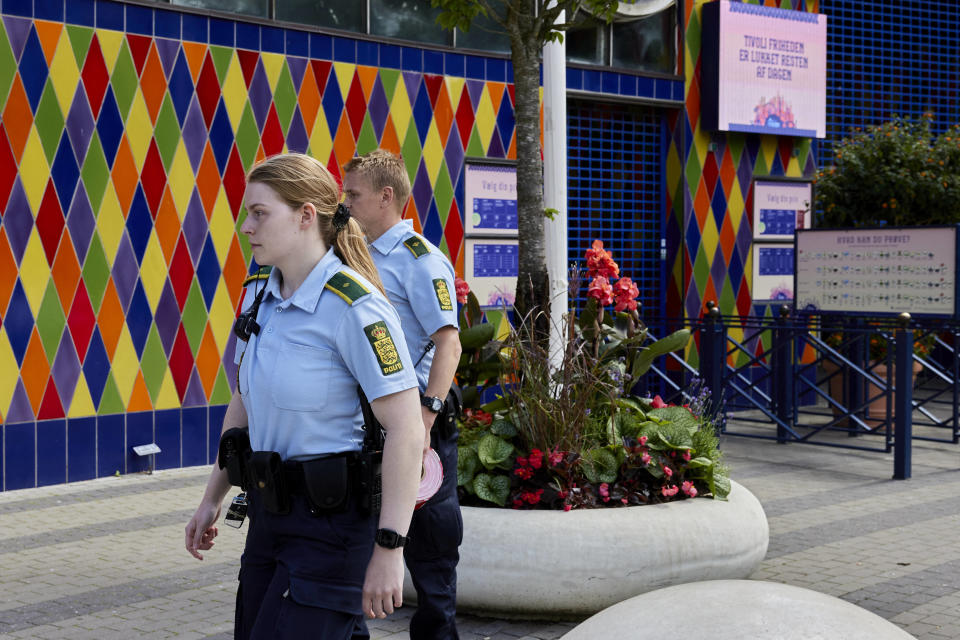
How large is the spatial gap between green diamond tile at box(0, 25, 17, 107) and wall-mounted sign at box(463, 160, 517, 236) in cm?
431

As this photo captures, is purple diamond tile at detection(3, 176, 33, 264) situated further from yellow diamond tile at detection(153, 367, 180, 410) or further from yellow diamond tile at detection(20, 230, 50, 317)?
yellow diamond tile at detection(153, 367, 180, 410)

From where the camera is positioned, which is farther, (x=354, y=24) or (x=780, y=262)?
(x=780, y=262)

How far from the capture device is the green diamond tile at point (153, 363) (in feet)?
31.4

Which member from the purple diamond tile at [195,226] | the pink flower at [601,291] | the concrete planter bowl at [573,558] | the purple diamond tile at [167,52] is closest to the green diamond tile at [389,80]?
the purple diamond tile at [167,52]

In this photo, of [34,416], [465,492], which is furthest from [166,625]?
[34,416]

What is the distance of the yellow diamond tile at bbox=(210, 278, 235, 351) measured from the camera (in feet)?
32.8

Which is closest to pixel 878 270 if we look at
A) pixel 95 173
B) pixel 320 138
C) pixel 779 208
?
pixel 779 208

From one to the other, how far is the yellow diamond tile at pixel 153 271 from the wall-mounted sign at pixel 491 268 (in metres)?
3.17

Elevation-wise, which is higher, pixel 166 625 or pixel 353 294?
pixel 353 294

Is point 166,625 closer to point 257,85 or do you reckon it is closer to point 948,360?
point 257,85

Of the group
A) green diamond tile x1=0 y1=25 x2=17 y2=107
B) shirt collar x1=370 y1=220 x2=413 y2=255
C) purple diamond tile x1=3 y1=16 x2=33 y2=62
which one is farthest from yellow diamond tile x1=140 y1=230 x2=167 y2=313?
shirt collar x1=370 y1=220 x2=413 y2=255

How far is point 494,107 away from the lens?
11914 mm

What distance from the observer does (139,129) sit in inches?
373

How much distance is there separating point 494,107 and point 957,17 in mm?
10398
